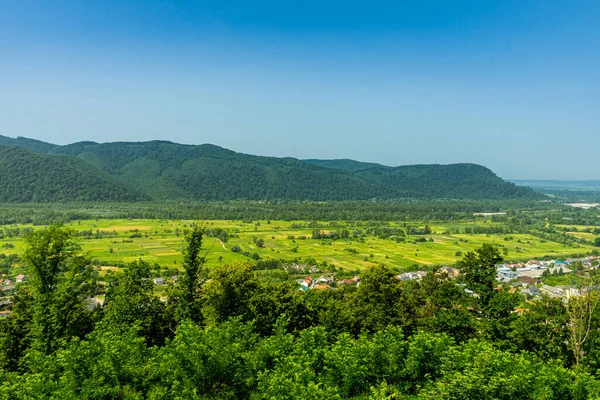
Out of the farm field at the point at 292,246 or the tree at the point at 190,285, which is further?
the farm field at the point at 292,246

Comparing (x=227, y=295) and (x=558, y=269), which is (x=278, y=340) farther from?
(x=558, y=269)

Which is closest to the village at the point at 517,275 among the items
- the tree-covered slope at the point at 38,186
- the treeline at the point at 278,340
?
the treeline at the point at 278,340

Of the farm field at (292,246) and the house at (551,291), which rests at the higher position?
the house at (551,291)

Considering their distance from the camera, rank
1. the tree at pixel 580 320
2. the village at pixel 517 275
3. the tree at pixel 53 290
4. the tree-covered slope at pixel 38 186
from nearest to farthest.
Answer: the tree at pixel 580 320 → the tree at pixel 53 290 → the village at pixel 517 275 → the tree-covered slope at pixel 38 186

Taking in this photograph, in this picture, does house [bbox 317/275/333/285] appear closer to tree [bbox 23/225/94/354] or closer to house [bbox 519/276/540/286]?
house [bbox 519/276/540/286]

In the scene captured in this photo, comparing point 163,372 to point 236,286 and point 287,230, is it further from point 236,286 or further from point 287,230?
point 287,230

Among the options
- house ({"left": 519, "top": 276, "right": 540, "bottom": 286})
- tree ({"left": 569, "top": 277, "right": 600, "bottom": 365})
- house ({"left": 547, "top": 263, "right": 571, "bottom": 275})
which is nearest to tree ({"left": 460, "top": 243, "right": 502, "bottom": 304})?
tree ({"left": 569, "top": 277, "right": 600, "bottom": 365})

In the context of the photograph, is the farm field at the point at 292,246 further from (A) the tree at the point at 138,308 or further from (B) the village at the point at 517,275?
(A) the tree at the point at 138,308
